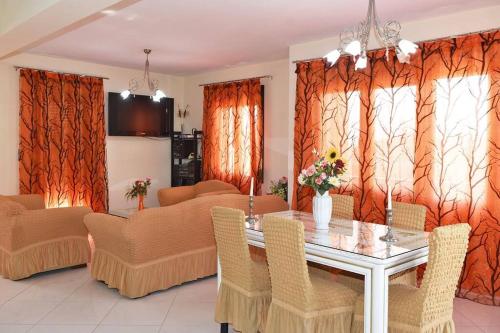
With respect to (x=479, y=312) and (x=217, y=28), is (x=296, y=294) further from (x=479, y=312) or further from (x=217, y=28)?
(x=217, y=28)

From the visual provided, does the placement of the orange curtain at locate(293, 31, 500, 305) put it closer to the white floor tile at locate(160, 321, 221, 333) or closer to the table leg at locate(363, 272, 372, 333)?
the table leg at locate(363, 272, 372, 333)

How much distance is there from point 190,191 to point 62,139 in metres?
2.11

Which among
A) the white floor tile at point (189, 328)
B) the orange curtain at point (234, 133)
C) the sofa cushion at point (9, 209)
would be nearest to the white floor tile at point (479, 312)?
the white floor tile at point (189, 328)

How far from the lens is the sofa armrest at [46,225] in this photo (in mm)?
4332

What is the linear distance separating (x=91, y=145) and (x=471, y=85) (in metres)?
5.46

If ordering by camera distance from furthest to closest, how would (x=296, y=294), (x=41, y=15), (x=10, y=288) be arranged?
(x=10, y=288) → (x=41, y=15) → (x=296, y=294)

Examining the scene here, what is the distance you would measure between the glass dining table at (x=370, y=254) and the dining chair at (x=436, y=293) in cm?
13

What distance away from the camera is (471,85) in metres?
4.07

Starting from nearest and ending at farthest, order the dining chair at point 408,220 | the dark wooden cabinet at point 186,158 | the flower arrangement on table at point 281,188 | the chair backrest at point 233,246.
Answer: the chair backrest at point 233,246, the dining chair at point 408,220, the flower arrangement on table at point 281,188, the dark wooden cabinet at point 186,158

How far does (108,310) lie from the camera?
3.72 m

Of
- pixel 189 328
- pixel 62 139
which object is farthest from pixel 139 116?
pixel 189 328

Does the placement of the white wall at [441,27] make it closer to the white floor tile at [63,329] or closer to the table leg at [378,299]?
the table leg at [378,299]

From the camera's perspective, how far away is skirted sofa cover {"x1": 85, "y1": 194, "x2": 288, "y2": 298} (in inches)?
153

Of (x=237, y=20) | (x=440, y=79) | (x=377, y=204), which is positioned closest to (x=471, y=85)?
(x=440, y=79)
